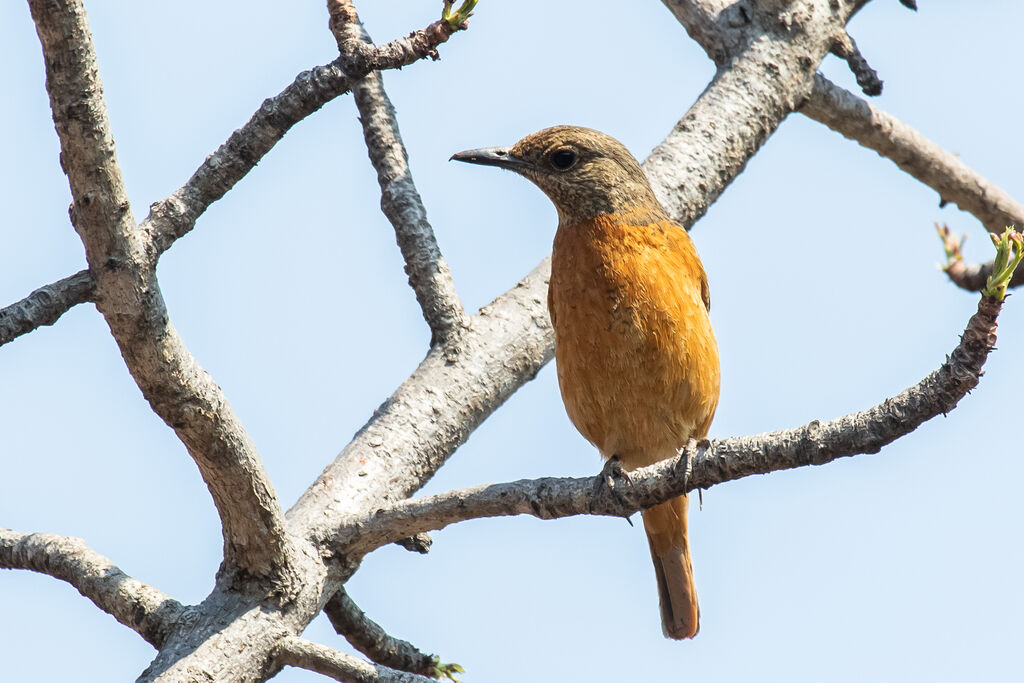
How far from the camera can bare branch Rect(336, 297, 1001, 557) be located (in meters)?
3.12

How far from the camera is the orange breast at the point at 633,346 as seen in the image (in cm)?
536

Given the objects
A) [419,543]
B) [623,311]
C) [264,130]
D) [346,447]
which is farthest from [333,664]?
[623,311]

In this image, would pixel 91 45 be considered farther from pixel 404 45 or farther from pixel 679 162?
pixel 679 162

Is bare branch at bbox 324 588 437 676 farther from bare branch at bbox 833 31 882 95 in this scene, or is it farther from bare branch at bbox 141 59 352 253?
bare branch at bbox 833 31 882 95

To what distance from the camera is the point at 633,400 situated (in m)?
5.41

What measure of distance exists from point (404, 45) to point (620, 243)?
7.38ft

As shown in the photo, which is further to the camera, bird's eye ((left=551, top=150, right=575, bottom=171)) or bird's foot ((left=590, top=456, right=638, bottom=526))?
bird's eye ((left=551, top=150, right=575, bottom=171))

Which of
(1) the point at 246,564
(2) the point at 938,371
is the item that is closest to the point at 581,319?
(1) the point at 246,564

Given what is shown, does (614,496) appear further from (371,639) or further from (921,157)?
(921,157)

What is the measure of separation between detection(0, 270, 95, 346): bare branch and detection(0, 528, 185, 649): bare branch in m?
1.17

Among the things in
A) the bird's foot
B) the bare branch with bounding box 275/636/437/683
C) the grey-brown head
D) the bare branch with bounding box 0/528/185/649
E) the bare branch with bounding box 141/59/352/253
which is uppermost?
the grey-brown head

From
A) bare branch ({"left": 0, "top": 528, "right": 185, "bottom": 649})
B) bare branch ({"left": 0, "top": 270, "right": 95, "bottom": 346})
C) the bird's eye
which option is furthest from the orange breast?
bare branch ({"left": 0, "top": 270, "right": 95, "bottom": 346})

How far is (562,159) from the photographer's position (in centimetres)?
635

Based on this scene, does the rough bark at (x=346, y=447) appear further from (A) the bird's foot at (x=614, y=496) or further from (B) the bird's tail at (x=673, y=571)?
(B) the bird's tail at (x=673, y=571)
